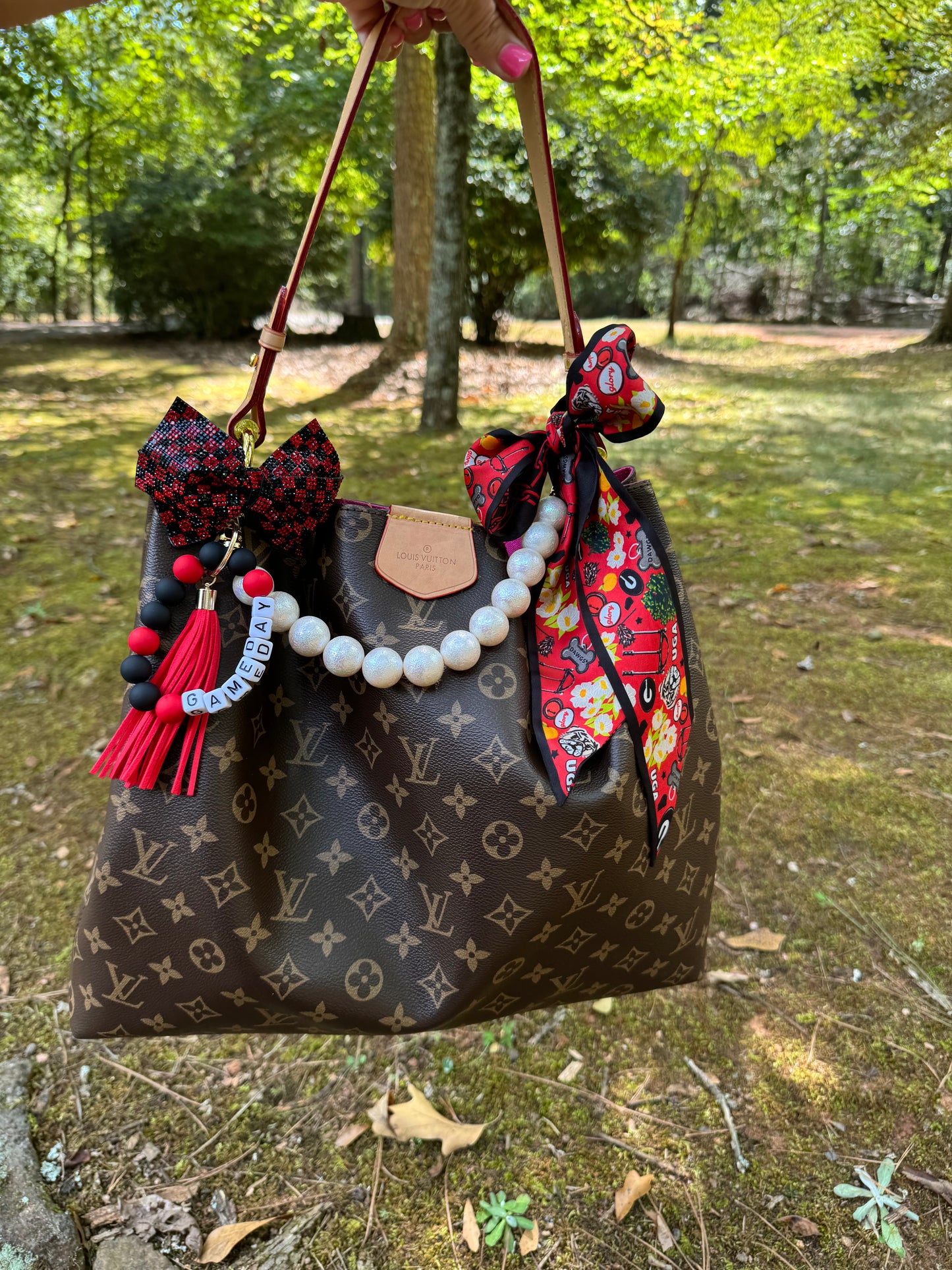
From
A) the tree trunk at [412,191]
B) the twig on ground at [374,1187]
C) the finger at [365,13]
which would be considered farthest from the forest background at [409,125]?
the twig on ground at [374,1187]

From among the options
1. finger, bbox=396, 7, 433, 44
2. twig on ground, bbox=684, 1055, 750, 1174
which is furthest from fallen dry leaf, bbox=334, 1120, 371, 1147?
finger, bbox=396, 7, 433, 44

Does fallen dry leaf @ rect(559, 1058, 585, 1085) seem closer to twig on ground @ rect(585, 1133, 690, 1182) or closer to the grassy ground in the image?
the grassy ground

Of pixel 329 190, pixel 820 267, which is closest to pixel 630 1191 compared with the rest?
pixel 329 190

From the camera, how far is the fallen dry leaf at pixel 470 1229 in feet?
5.00

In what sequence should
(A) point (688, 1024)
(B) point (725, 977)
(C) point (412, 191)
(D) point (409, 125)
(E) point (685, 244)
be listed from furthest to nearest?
(E) point (685, 244)
(C) point (412, 191)
(D) point (409, 125)
(B) point (725, 977)
(A) point (688, 1024)

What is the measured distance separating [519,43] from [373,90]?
12399mm

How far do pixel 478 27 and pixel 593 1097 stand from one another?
2.17 m

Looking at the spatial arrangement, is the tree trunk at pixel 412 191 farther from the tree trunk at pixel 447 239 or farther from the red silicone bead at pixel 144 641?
the red silicone bead at pixel 144 641

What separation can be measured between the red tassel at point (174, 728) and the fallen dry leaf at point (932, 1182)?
1.60 meters

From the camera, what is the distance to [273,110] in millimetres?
11906

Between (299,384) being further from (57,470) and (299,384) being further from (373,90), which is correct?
(373,90)

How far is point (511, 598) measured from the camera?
1.42 meters

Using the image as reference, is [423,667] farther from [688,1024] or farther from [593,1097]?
[688,1024]

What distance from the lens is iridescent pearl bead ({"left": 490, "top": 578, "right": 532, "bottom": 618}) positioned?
55.9 inches
